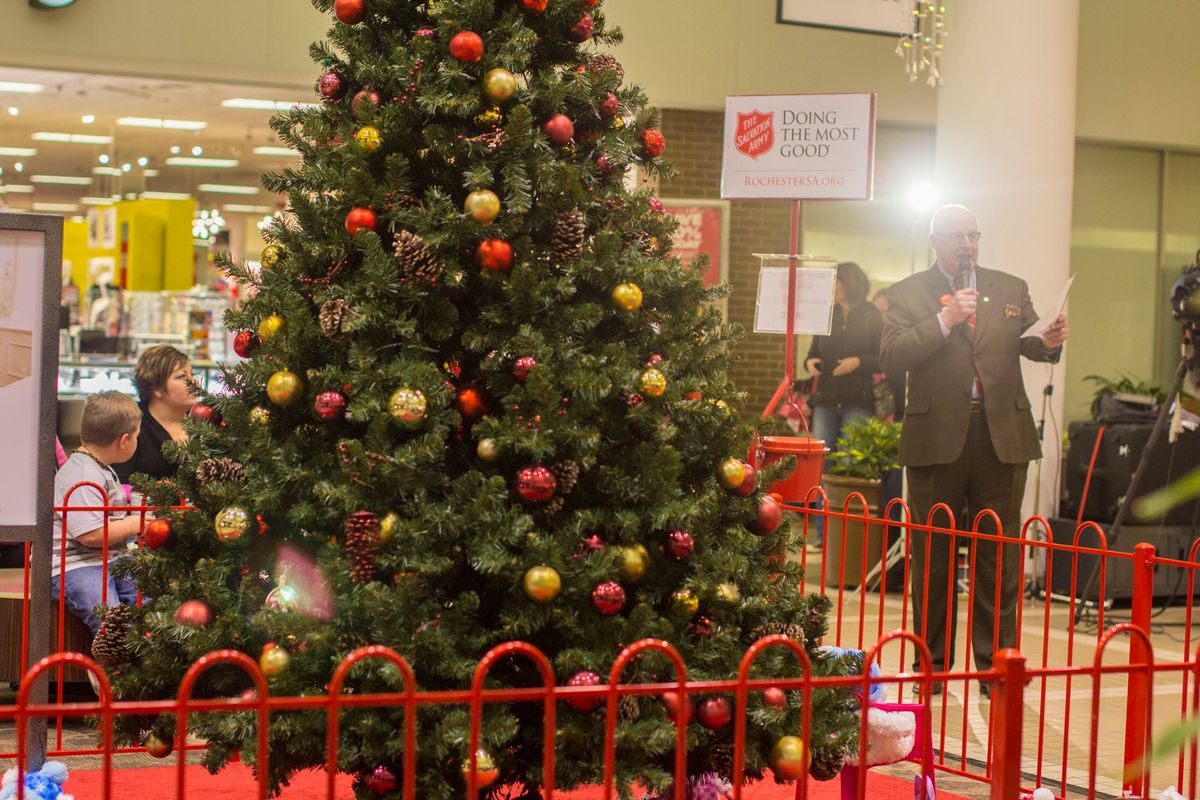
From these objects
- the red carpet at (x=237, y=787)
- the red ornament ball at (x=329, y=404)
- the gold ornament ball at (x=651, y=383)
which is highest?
the gold ornament ball at (x=651, y=383)

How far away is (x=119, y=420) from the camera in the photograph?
16.8 feet

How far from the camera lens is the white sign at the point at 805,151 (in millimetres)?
6211

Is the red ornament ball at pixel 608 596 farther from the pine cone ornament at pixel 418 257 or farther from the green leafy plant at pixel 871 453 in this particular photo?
the green leafy plant at pixel 871 453

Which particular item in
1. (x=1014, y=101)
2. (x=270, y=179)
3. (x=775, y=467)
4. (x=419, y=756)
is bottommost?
(x=419, y=756)

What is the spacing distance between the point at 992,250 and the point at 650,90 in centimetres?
295

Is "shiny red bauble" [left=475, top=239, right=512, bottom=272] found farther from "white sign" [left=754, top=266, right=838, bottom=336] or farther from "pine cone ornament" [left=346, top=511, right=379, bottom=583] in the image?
"white sign" [left=754, top=266, right=838, bottom=336]

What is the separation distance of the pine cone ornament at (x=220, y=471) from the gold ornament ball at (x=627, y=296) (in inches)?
36.0

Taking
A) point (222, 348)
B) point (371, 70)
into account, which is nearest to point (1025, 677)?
point (371, 70)

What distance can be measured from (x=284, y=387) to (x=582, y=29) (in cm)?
106

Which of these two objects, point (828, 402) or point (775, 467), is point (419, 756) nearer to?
point (775, 467)

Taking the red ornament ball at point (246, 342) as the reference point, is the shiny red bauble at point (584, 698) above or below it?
below

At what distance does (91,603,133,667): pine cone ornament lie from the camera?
127 inches

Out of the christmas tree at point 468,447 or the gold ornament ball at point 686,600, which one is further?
the gold ornament ball at point 686,600

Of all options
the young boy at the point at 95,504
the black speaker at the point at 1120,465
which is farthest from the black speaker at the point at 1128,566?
the young boy at the point at 95,504
